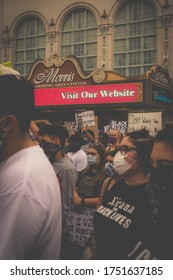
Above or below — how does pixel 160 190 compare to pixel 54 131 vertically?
below

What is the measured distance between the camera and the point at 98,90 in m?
15.0

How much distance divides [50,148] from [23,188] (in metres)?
2.30

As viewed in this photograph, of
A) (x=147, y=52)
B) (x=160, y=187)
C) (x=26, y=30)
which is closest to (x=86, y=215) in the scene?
(x=160, y=187)

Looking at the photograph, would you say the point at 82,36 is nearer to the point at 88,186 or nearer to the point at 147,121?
the point at 147,121

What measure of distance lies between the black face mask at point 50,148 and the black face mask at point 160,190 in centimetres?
173

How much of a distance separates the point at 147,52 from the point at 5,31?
7388 mm

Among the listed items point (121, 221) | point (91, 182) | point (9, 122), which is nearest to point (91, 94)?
point (91, 182)

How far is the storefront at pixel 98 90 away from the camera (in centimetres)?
1430

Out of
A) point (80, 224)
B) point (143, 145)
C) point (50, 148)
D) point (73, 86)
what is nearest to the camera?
point (143, 145)

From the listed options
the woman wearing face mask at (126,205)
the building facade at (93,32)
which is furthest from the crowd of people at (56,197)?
the building facade at (93,32)

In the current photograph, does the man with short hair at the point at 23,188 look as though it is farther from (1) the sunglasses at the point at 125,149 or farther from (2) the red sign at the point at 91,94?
(2) the red sign at the point at 91,94

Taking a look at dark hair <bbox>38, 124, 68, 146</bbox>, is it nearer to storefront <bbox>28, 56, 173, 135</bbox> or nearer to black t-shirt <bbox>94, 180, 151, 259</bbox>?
black t-shirt <bbox>94, 180, 151, 259</bbox>

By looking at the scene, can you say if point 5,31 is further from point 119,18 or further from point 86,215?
point 86,215

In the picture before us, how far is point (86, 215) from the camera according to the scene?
3.98 meters
